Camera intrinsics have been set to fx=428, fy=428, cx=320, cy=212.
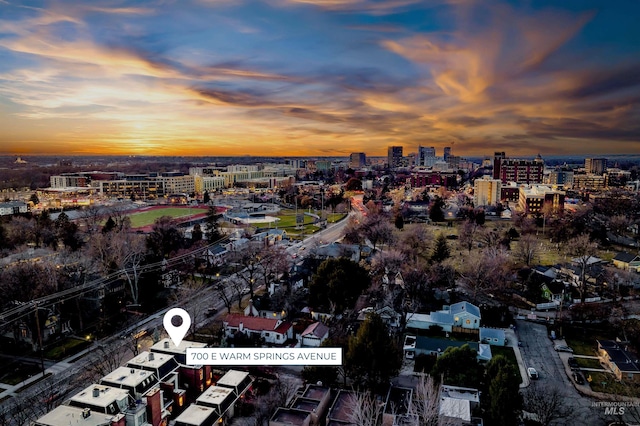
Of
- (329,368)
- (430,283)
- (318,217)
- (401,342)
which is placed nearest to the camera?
(329,368)

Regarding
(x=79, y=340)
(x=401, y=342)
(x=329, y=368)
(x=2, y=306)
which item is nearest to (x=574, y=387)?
(x=401, y=342)

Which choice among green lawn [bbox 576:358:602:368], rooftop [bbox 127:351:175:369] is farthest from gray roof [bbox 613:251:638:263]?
rooftop [bbox 127:351:175:369]

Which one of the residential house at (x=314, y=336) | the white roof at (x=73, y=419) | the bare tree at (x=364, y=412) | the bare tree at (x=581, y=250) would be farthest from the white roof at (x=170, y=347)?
the bare tree at (x=581, y=250)

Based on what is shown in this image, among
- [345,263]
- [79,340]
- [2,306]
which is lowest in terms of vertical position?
[79,340]

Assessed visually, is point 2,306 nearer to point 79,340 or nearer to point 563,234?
point 79,340

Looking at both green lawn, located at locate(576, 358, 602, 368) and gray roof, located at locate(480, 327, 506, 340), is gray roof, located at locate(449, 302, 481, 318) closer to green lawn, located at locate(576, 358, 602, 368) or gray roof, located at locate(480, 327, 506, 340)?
gray roof, located at locate(480, 327, 506, 340)

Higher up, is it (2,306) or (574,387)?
(2,306)

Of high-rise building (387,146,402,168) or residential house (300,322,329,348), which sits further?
high-rise building (387,146,402,168)
